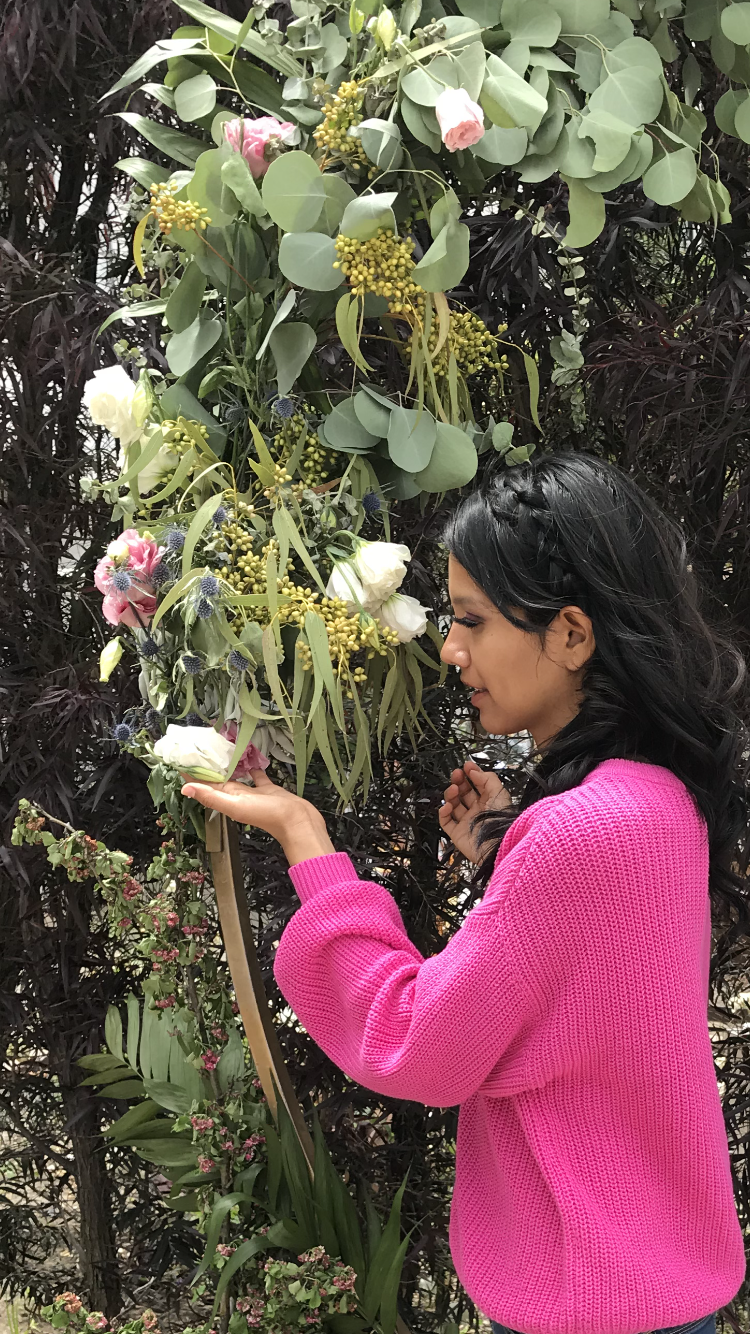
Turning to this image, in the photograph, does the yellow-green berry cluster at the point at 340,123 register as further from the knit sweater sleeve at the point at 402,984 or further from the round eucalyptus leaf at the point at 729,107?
the knit sweater sleeve at the point at 402,984

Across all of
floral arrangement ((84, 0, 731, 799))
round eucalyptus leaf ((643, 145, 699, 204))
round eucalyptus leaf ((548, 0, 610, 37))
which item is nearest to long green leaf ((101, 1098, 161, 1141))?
floral arrangement ((84, 0, 731, 799))

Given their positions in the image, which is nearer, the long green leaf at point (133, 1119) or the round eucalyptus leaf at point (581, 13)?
the round eucalyptus leaf at point (581, 13)

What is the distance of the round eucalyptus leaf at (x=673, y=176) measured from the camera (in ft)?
3.79

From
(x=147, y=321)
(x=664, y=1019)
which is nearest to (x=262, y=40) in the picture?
(x=147, y=321)

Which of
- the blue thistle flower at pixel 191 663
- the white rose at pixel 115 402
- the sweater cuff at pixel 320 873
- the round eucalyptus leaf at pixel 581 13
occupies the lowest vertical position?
the sweater cuff at pixel 320 873

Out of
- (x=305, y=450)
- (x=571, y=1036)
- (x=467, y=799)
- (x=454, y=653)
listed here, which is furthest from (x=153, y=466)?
(x=571, y=1036)

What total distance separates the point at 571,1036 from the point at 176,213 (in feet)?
2.77

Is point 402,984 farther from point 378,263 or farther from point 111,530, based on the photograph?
point 111,530

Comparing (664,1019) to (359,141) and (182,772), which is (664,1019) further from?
(359,141)

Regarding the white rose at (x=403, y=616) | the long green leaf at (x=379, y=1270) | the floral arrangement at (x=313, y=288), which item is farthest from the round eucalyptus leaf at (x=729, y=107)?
the long green leaf at (x=379, y=1270)

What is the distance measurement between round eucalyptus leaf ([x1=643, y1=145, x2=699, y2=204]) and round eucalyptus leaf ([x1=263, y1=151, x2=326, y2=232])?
330mm

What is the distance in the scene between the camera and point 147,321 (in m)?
1.68

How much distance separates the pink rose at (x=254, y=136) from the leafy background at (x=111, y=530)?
0.46 m

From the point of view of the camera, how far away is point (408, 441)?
1.18 metres
